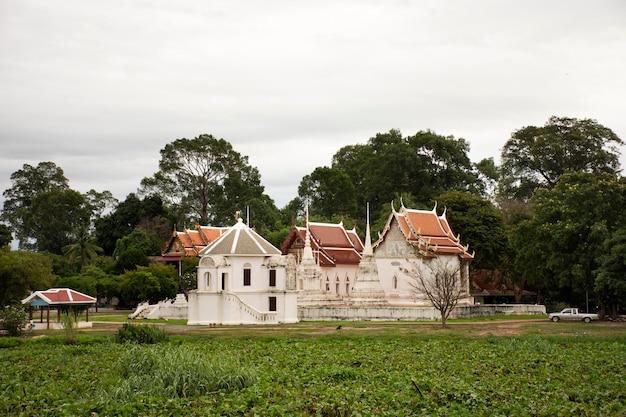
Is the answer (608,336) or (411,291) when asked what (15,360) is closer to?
(608,336)

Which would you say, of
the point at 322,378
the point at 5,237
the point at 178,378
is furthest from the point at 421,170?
the point at 178,378

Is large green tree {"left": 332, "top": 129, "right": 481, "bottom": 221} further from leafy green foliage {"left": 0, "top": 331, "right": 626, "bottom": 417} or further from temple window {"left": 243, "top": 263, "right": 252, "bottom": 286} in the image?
leafy green foliage {"left": 0, "top": 331, "right": 626, "bottom": 417}

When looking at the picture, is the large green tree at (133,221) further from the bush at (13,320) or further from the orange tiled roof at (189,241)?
the bush at (13,320)

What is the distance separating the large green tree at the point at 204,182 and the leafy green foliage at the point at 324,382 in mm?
54543

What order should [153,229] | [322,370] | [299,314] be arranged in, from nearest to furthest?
1. [322,370]
2. [299,314]
3. [153,229]

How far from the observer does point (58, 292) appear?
46.7 metres

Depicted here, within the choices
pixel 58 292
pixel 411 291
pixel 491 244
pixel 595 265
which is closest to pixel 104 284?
pixel 58 292

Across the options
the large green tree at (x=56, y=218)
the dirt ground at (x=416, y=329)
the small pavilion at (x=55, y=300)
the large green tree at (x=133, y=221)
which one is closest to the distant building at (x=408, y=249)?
the dirt ground at (x=416, y=329)

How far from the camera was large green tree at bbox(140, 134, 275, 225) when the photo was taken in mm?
86500

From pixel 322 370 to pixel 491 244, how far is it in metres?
41.7

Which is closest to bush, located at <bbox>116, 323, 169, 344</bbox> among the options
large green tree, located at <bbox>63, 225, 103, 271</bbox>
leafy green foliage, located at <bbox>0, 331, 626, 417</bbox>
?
A: leafy green foliage, located at <bbox>0, 331, 626, 417</bbox>

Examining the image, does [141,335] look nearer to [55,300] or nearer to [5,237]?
[55,300]

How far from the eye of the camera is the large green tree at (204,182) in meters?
86.5

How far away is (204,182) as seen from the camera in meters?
87.2
